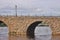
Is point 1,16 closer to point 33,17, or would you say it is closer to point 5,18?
point 5,18

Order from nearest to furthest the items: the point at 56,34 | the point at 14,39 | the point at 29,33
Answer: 1. the point at 14,39
2. the point at 56,34
3. the point at 29,33

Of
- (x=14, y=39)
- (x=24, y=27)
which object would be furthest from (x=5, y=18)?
(x=14, y=39)

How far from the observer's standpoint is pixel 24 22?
62.9 metres

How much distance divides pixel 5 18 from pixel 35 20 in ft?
24.0

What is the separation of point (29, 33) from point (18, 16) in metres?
6.02

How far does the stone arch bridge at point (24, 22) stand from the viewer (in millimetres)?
61375

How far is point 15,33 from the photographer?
63.2 metres

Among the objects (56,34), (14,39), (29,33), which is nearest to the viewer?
(14,39)

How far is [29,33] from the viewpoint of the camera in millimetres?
66688

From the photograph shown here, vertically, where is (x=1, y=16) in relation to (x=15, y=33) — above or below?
above

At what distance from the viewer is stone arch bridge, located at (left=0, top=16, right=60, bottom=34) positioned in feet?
201

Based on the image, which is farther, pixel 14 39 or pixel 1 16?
pixel 1 16

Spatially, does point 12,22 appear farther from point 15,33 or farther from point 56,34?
point 56,34

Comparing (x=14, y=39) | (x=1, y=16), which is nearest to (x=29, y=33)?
(x=1, y=16)
